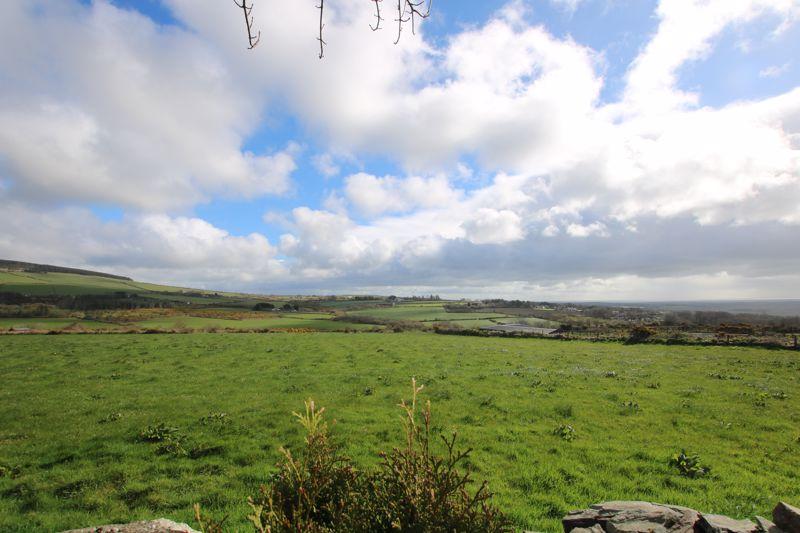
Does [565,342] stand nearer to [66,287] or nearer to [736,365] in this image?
[736,365]

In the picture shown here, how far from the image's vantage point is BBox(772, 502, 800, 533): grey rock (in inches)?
213

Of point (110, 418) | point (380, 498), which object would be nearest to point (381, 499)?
point (380, 498)

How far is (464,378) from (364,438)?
10823 mm

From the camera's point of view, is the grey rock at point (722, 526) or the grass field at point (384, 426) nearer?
the grey rock at point (722, 526)

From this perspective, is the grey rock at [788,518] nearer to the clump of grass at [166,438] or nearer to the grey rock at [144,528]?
the grey rock at [144,528]

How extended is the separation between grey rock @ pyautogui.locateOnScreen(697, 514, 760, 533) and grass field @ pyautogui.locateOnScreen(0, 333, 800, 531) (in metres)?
2.65

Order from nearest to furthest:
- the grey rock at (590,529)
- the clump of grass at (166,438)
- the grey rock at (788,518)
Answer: the grey rock at (788,518), the grey rock at (590,529), the clump of grass at (166,438)

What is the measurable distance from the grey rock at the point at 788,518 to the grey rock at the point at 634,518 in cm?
107

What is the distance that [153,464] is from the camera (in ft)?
34.4

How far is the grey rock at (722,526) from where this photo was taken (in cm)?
544

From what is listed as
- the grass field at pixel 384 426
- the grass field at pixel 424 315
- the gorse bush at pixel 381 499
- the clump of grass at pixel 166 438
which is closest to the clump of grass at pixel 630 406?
the grass field at pixel 384 426

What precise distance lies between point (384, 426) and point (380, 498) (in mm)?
9502

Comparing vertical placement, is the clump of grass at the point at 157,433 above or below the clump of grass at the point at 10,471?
above

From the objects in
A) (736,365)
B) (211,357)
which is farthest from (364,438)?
(736,365)
